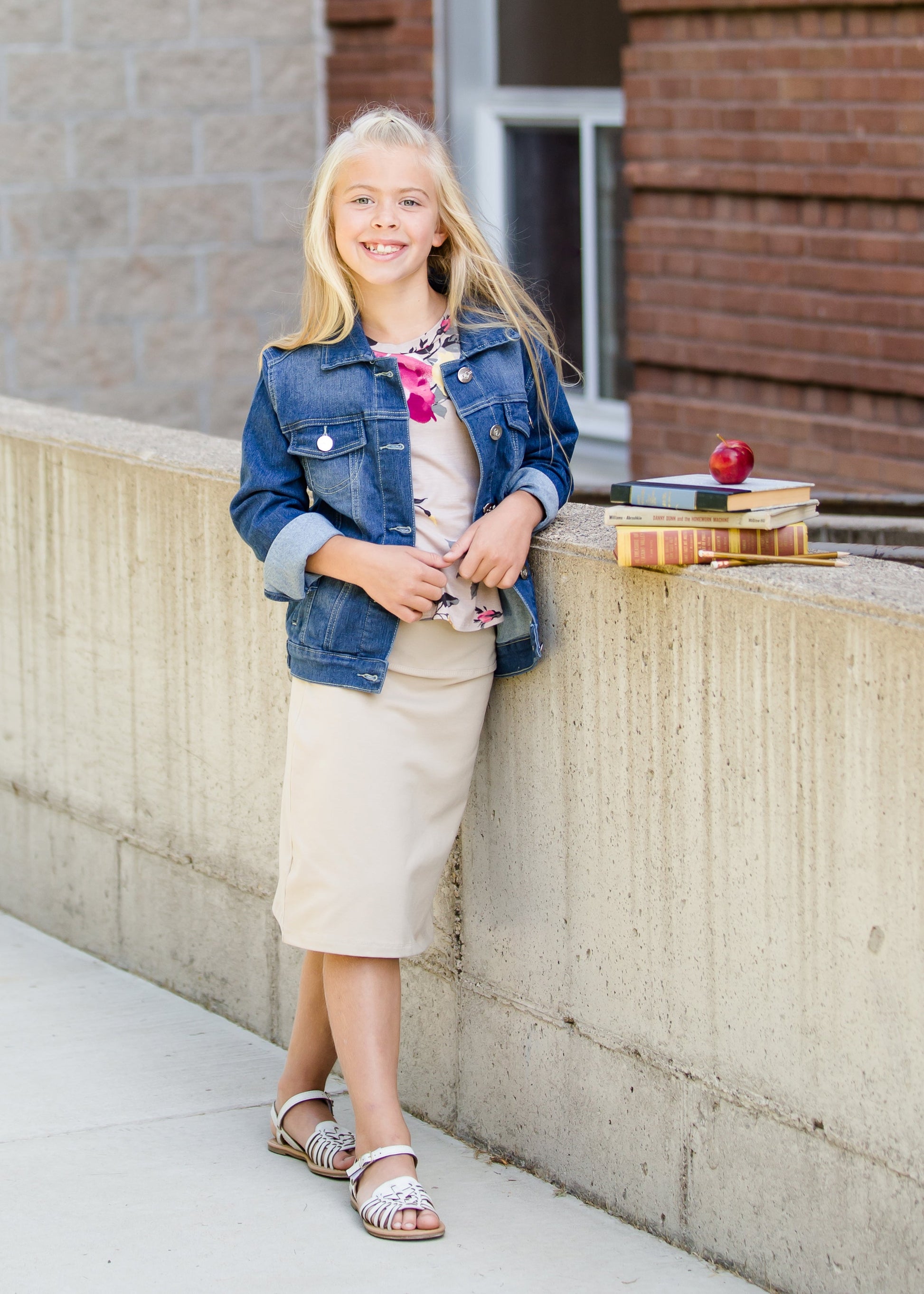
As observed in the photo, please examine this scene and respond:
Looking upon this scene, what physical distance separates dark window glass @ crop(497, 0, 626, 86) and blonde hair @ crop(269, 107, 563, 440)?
4.51m

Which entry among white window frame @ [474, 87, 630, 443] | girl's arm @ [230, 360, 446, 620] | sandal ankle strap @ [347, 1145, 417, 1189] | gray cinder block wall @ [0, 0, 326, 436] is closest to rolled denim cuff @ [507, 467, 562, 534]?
girl's arm @ [230, 360, 446, 620]

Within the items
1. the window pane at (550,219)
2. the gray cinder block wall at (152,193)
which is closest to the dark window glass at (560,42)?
the window pane at (550,219)

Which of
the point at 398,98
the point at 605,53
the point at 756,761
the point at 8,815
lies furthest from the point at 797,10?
the point at 756,761

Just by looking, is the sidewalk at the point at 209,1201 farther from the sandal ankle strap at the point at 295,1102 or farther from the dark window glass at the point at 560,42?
the dark window glass at the point at 560,42

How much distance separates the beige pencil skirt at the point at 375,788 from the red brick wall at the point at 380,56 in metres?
5.19

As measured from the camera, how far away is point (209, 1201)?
3.39 metres

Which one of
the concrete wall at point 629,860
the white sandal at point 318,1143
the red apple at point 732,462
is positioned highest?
the red apple at point 732,462

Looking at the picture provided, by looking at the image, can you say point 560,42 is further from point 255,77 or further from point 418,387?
point 418,387

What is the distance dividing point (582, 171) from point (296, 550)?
5.06m

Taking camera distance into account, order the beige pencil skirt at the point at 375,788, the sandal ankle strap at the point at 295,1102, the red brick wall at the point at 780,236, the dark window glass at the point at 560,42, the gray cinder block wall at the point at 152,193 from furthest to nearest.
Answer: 1. the gray cinder block wall at the point at 152,193
2. the dark window glass at the point at 560,42
3. the red brick wall at the point at 780,236
4. the sandal ankle strap at the point at 295,1102
5. the beige pencil skirt at the point at 375,788

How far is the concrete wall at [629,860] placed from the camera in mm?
2783

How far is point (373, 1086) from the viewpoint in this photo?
3264mm

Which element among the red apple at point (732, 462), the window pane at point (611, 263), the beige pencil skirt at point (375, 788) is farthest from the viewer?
the window pane at point (611, 263)

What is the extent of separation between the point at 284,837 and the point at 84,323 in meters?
5.39
